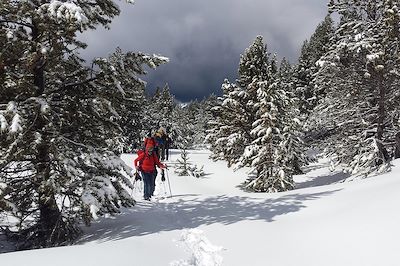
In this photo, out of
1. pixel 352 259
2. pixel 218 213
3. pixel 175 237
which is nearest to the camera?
pixel 352 259

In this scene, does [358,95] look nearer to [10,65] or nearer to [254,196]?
[254,196]

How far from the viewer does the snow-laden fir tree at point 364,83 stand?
45.9 ft

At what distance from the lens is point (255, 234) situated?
7.09 m

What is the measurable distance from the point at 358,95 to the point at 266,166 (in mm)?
5983

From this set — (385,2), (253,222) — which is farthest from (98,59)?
(385,2)

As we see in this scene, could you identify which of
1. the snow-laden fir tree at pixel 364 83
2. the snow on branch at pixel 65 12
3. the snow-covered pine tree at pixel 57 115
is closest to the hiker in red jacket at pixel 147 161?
the snow-covered pine tree at pixel 57 115

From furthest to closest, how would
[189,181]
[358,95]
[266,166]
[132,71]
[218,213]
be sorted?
[189,181] < [266,166] < [358,95] < [218,213] < [132,71]

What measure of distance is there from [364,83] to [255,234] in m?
10.8

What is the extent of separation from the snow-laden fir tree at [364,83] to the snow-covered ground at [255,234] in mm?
5988

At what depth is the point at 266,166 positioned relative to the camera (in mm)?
19688

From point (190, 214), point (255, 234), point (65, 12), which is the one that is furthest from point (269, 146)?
point (65, 12)

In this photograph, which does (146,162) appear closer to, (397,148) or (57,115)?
(57,115)

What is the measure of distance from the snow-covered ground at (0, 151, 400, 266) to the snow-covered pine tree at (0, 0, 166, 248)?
3.15 feet

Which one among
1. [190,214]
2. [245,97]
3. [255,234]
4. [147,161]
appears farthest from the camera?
[245,97]
